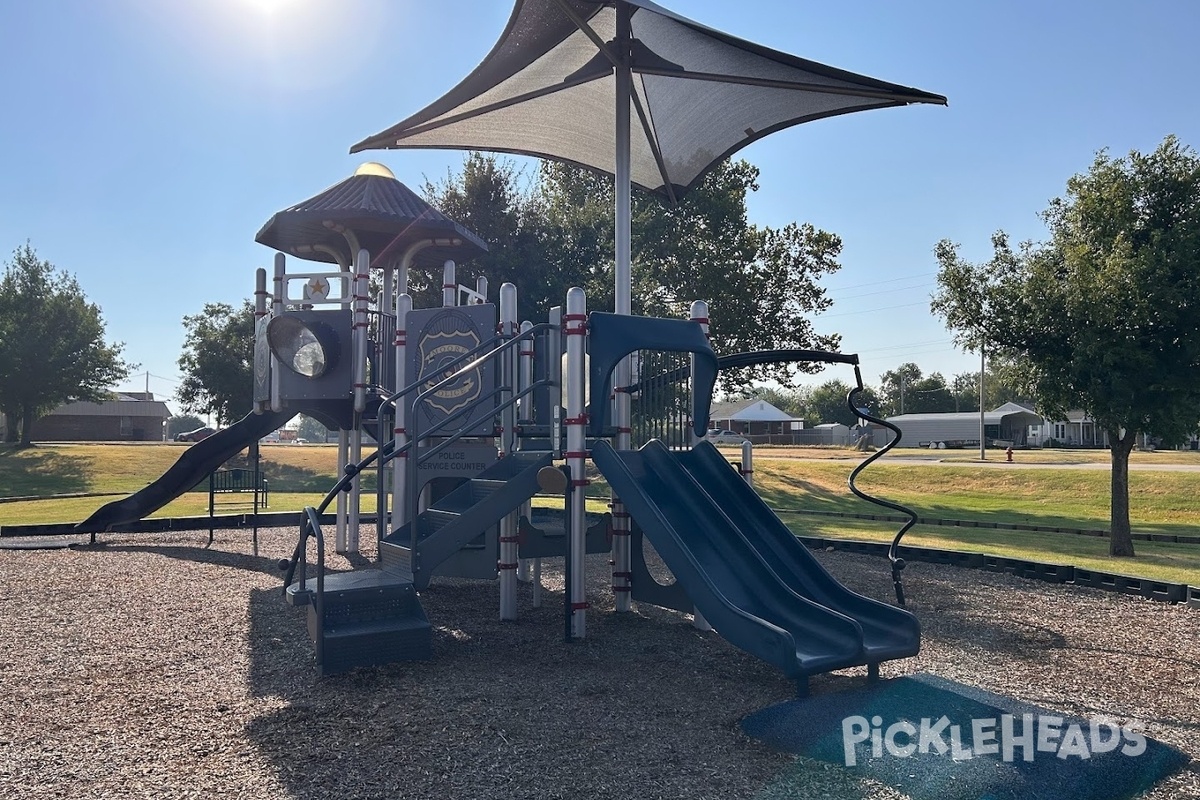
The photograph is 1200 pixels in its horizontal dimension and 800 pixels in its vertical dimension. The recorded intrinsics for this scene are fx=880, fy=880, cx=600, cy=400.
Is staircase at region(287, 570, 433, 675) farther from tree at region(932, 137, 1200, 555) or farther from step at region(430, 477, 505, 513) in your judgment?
tree at region(932, 137, 1200, 555)

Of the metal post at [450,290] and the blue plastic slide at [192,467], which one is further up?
the metal post at [450,290]

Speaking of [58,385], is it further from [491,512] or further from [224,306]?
[491,512]

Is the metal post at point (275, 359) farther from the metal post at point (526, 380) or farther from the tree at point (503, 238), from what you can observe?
the tree at point (503, 238)

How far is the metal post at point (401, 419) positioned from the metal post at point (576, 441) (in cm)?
237

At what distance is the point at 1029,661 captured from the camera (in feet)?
22.2

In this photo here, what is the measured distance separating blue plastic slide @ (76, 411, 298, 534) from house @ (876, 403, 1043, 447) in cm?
6291

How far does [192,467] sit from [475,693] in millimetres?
9009

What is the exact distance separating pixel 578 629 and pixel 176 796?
3.82m

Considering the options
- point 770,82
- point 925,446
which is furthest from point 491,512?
point 925,446

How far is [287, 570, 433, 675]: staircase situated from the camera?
243 inches

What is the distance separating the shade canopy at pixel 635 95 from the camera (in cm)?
862

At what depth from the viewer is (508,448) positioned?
857 centimetres

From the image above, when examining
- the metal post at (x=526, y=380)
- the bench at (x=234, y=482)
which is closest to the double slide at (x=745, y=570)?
the metal post at (x=526, y=380)

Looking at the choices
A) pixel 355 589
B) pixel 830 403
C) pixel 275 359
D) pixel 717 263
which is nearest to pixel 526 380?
pixel 355 589
